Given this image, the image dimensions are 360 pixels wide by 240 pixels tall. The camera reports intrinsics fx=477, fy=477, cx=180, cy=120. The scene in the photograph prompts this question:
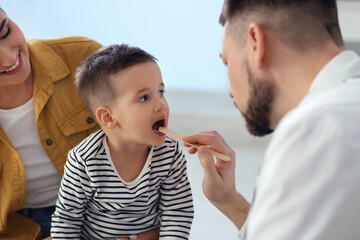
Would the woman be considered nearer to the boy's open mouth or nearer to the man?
the boy's open mouth

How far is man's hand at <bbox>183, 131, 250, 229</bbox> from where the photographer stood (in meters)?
1.32

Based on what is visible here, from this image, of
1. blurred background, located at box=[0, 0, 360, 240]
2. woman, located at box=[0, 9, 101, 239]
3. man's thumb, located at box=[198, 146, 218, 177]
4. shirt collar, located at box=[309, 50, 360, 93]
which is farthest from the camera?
blurred background, located at box=[0, 0, 360, 240]

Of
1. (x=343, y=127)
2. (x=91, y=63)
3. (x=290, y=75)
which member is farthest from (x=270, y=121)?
(x=91, y=63)

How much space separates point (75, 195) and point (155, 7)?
7.16ft

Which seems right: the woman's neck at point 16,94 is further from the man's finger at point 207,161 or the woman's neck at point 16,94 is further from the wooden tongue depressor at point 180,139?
the man's finger at point 207,161

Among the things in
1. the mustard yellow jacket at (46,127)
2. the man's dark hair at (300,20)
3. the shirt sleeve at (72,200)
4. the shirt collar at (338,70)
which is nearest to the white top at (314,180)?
the shirt collar at (338,70)

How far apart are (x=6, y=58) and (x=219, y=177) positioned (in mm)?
741

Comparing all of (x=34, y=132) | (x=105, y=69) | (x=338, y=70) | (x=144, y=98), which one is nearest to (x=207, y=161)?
(x=144, y=98)

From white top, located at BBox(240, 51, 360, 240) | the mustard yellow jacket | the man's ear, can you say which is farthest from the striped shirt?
white top, located at BBox(240, 51, 360, 240)

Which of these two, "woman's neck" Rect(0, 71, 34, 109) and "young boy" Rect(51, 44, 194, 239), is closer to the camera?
"young boy" Rect(51, 44, 194, 239)

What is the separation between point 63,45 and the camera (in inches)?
67.6

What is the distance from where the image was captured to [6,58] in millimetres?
1461

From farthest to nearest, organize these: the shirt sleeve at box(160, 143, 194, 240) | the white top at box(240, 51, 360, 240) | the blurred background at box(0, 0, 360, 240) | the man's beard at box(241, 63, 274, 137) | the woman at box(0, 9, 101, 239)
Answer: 1. the blurred background at box(0, 0, 360, 240)
2. the woman at box(0, 9, 101, 239)
3. the shirt sleeve at box(160, 143, 194, 240)
4. the man's beard at box(241, 63, 274, 137)
5. the white top at box(240, 51, 360, 240)

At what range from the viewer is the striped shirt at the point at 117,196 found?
53.4 inches
